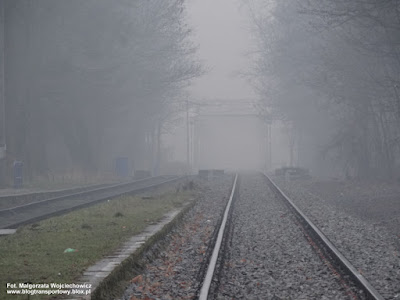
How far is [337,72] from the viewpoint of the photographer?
28359 mm

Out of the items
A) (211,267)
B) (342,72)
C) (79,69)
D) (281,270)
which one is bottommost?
(281,270)

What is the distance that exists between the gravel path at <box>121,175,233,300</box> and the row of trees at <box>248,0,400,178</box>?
9126 millimetres

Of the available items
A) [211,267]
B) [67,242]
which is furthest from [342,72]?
[211,267]

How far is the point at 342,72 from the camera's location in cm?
2792

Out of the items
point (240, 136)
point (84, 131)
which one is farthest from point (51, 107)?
point (240, 136)

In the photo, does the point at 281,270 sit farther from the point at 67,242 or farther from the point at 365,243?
the point at 67,242

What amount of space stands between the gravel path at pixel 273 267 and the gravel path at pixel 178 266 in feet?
1.56

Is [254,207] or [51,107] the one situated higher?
[51,107]

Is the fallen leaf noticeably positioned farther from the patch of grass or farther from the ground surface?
the ground surface

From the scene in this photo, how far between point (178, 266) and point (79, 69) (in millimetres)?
26888

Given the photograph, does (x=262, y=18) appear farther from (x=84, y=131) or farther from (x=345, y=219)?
(x=345, y=219)

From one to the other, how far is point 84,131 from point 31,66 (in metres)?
8.52

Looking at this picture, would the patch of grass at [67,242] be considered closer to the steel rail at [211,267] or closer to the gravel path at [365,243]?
the steel rail at [211,267]

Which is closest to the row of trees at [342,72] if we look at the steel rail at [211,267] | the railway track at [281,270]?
the railway track at [281,270]
